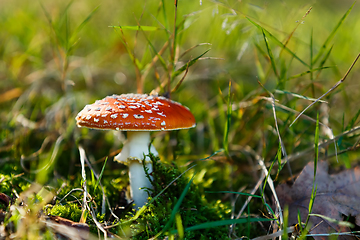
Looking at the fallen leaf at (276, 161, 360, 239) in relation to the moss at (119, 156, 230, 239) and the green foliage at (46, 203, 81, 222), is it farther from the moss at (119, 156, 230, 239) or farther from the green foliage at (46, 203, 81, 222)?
the green foliage at (46, 203, 81, 222)

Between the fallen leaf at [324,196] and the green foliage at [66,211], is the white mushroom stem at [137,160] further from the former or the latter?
the fallen leaf at [324,196]

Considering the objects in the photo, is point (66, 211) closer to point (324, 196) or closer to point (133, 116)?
point (133, 116)

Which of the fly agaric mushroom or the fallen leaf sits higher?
the fly agaric mushroom

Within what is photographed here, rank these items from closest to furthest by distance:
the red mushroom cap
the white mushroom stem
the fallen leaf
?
the red mushroom cap → the fallen leaf → the white mushroom stem

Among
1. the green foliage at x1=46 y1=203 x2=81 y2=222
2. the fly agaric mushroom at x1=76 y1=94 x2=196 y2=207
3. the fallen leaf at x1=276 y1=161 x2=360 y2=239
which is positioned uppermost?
the fly agaric mushroom at x1=76 y1=94 x2=196 y2=207

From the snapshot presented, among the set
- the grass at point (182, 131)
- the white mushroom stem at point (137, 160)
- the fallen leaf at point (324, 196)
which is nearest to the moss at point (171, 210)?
the grass at point (182, 131)

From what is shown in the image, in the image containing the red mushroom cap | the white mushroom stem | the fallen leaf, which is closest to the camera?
the red mushroom cap

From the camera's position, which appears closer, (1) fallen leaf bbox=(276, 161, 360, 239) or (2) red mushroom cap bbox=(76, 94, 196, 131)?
(2) red mushroom cap bbox=(76, 94, 196, 131)

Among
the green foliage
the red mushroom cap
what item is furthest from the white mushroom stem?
the green foliage

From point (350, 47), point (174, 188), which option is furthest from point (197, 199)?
point (350, 47)
